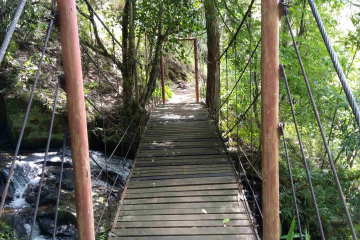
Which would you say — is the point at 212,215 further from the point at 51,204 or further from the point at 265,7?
the point at 51,204

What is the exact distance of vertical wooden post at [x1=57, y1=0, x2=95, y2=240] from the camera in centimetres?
128

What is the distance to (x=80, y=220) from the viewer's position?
51.9 inches

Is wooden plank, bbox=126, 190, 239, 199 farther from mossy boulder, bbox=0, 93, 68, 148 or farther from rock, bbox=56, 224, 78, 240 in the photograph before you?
mossy boulder, bbox=0, 93, 68, 148

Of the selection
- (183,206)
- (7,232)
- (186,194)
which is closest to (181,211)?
(183,206)

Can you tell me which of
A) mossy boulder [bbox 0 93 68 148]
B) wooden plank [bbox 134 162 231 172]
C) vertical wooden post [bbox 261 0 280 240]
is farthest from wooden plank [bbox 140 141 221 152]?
mossy boulder [bbox 0 93 68 148]

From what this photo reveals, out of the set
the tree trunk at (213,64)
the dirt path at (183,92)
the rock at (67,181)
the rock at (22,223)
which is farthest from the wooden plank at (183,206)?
the dirt path at (183,92)

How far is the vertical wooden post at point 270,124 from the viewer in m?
1.33

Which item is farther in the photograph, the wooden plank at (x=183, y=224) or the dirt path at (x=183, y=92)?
the dirt path at (x=183, y=92)

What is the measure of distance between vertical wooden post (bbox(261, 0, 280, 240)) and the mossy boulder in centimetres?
467

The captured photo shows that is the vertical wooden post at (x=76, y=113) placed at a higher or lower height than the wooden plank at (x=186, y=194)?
higher

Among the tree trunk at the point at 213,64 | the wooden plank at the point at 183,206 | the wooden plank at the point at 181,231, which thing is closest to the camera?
the wooden plank at the point at 181,231

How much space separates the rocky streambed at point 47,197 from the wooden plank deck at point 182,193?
0.28 m

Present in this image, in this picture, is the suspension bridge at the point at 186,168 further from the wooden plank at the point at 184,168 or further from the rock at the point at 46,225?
the rock at the point at 46,225

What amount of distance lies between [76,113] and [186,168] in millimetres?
1886
